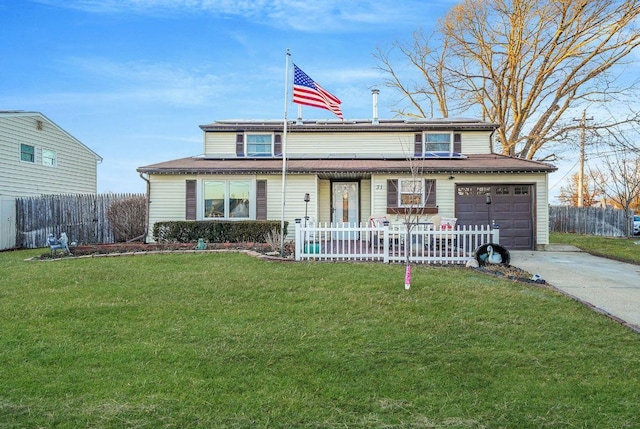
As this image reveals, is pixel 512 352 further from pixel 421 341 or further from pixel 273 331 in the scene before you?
pixel 273 331

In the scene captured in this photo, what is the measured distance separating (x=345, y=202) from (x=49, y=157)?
1392 cm

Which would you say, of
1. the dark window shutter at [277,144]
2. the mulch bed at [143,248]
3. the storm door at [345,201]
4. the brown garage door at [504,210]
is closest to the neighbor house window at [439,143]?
the brown garage door at [504,210]

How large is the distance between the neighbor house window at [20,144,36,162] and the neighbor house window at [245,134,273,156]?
951cm

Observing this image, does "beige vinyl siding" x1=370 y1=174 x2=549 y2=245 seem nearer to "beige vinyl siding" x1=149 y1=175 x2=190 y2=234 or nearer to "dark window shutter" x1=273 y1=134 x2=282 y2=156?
"dark window shutter" x1=273 y1=134 x2=282 y2=156

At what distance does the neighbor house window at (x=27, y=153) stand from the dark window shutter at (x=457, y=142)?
58.3 ft

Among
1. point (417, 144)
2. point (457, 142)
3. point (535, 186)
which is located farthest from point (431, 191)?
point (457, 142)

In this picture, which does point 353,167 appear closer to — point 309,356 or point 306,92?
point 306,92

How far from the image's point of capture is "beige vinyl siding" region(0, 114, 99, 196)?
16.3 m

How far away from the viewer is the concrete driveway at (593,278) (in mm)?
6156

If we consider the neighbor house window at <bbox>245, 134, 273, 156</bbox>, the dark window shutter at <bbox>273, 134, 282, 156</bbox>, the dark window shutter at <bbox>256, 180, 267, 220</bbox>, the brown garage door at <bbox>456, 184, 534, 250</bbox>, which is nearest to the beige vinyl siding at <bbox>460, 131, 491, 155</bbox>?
the brown garage door at <bbox>456, 184, 534, 250</bbox>

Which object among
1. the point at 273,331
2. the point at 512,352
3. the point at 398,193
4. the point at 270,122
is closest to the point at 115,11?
the point at 270,122

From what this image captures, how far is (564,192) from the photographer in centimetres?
3556

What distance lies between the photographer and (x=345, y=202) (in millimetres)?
15250

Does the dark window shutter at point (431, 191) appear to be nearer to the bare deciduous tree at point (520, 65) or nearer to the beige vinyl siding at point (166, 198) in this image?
the beige vinyl siding at point (166, 198)
